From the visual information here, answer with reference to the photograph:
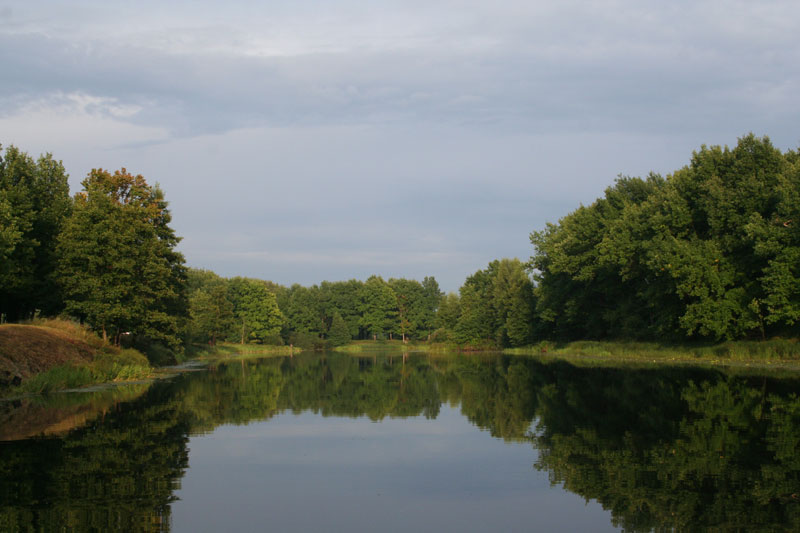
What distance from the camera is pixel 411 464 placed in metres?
12.8

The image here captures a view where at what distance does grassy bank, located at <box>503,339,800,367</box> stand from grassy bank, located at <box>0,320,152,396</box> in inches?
A: 1391

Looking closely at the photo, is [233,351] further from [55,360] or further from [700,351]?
[700,351]

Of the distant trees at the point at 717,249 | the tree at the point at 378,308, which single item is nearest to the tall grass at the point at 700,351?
the distant trees at the point at 717,249

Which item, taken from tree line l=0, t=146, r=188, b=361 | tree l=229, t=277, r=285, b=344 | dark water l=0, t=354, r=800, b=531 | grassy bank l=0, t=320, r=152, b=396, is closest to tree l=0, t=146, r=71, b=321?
tree line l=0, t=146, r=188, b=361

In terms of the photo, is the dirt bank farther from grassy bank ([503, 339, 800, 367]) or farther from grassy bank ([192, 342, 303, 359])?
grassy bank ([192, 342, 303, 359])

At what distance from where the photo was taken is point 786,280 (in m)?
37.5

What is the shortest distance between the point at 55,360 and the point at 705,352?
130ft

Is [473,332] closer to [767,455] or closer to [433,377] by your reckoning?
[433,377]

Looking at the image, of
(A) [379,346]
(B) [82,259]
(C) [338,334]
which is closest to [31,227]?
(B) [82,259]

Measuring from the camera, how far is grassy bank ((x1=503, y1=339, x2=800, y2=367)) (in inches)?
1471

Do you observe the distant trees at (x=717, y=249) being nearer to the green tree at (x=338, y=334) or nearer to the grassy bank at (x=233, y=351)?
the grassy bank at (x=233, y=351)

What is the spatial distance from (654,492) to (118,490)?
844 cm

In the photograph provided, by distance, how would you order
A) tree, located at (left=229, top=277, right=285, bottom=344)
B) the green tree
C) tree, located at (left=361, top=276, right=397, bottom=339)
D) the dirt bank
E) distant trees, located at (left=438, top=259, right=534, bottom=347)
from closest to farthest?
the dirt bank → distant trees, located at (left=438, top=259, right=534, bottom=347) → tree, located at (left=229, top=277, right=285, bottom=344) → the green tree → tree, located at (left=361, top=276, right=397, bottom=339)

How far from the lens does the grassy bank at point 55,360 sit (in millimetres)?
24578
